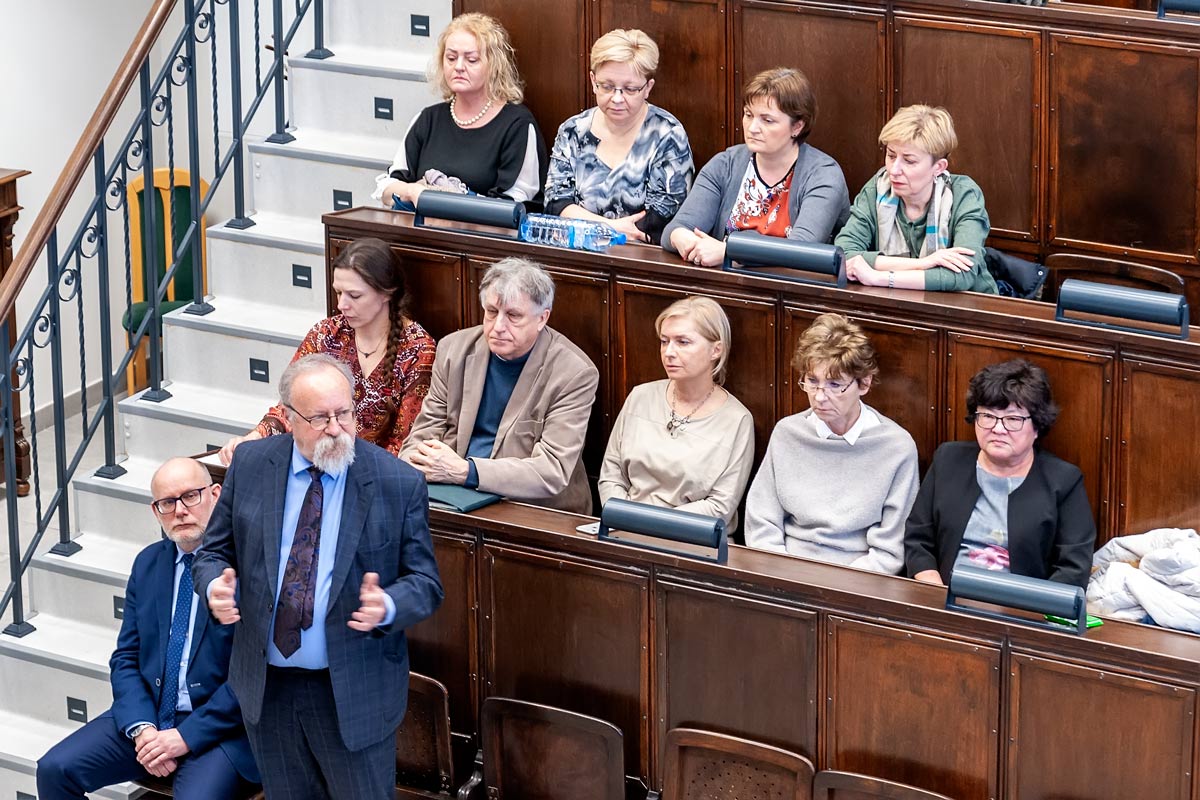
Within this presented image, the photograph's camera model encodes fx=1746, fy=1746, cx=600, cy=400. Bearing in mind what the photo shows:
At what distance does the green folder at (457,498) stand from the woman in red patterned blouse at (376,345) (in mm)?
399

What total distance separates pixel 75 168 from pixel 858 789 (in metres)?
3.03

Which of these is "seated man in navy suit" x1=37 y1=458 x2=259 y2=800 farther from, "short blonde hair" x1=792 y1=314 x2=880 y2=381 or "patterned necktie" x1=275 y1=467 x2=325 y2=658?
"short blonde hair" x1=792 y1=314 x2=880 y2=381

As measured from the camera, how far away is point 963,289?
4.38m

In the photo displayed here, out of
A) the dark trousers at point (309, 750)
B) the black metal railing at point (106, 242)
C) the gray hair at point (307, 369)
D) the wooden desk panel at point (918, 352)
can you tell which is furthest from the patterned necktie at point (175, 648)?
the wooden desk panel at point (918, 352)

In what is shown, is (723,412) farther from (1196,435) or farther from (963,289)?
(1196,435)

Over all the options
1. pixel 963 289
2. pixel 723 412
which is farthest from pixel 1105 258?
pixel 723 412

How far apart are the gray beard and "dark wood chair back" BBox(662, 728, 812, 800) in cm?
101

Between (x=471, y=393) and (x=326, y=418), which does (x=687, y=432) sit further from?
(x=326, y=418)

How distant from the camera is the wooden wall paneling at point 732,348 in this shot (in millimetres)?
4543

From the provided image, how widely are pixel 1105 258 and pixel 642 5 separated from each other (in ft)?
5.25

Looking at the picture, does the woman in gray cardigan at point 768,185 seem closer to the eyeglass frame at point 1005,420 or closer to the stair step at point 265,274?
the eyeglass frame at point 1005,420

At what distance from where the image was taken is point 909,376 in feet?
14.3

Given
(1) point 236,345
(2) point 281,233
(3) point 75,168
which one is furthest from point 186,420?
(3) point 75,168

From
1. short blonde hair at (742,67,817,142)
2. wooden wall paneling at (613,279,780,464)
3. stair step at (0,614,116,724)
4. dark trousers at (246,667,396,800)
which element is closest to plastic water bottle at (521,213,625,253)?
wooden wall paneling at (613,279,780,464)
